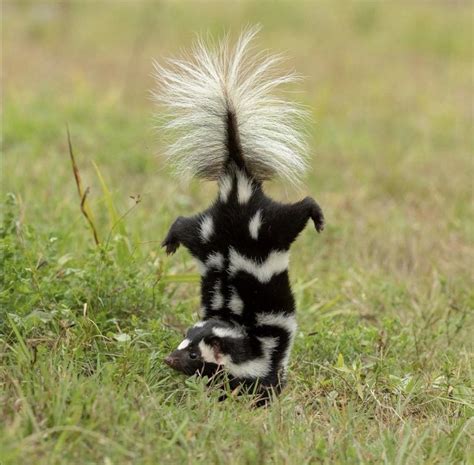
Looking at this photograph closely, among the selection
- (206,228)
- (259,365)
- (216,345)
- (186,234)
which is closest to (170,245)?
(186,234)

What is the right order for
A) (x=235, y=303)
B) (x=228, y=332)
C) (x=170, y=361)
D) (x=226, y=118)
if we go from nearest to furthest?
(x=170, y=361) < (x=228, y=332) < (x=235, y=303) < (x=226, y=118)

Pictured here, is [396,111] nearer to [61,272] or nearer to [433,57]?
[433,57]

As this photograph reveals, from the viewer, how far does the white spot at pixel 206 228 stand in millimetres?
4328

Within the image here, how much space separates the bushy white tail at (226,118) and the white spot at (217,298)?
1.84 ft

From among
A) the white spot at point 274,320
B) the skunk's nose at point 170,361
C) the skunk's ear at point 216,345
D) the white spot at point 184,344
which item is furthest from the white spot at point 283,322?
the skunk's nose at point 170,361

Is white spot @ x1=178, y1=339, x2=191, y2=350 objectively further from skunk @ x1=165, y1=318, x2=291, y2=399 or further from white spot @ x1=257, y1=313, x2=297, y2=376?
white spot @ x1=257, y1=313, x2=297, y2=376

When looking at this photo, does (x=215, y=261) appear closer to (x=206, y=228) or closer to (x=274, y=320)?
(x=206, y=228)

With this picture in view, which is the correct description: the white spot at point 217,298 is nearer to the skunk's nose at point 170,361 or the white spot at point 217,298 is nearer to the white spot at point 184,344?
the white spot at point 184,344

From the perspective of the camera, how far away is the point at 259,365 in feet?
14.1

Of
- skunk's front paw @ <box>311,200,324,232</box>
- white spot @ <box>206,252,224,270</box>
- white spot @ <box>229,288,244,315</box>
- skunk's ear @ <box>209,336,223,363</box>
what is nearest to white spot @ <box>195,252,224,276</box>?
white spot @ <box>206,252,224,270</box>

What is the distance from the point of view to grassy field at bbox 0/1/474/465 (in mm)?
3637

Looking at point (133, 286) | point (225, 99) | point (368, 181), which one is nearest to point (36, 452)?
point (133, 286)

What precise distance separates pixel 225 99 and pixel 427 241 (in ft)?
10.2

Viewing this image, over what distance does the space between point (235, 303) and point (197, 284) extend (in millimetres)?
1368
